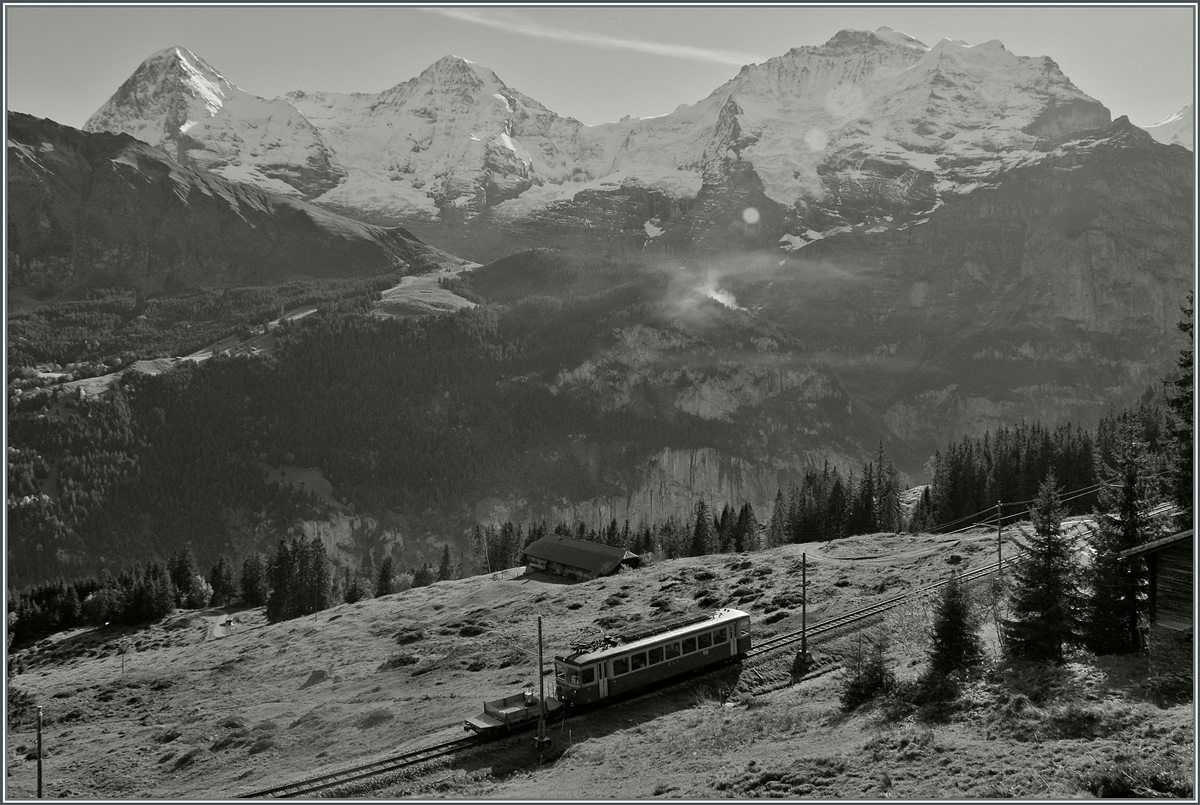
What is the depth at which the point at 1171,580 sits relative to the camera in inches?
1328

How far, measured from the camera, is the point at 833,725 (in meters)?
38.4

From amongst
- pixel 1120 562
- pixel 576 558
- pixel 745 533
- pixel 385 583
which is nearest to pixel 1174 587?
pixel 1120 562

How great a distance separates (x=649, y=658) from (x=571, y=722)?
215 inches

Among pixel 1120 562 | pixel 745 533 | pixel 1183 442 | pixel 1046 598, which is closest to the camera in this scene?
pixel 1120 562

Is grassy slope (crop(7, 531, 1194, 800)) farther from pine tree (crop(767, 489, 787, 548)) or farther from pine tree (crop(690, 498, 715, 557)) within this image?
pine tree (crop(767, 489, 787, 548))

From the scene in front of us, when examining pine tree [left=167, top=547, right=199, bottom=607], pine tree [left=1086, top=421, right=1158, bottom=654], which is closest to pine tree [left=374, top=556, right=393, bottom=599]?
pine tree [left=167, top=547, right=199, bottom=607]

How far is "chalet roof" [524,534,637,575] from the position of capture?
10544 centimetres

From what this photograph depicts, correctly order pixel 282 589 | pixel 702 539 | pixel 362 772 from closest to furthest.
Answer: pixel 362 772
pixel 282 589
pixel 702 539

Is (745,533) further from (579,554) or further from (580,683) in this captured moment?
(580,683)

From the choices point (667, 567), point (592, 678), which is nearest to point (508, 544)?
point (667, 567)

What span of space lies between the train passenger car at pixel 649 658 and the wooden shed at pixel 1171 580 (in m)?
22.3

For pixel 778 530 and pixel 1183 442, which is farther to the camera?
pixel 778 530

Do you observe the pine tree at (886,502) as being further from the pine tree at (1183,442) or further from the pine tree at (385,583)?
the pine tree at (1183,442)

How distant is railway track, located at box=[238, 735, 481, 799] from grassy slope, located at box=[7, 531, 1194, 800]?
1.50m
